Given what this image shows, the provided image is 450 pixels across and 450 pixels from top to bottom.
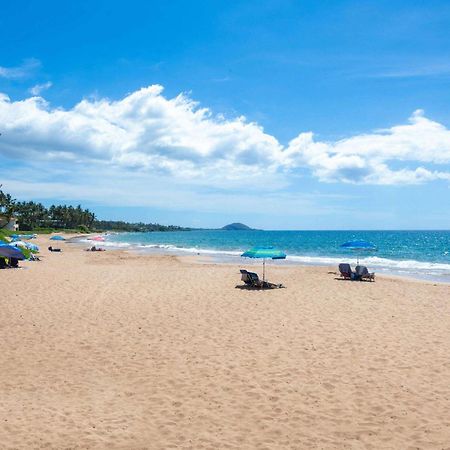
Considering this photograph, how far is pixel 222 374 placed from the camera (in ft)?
26.5

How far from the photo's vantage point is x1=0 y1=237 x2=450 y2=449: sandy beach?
5.79m

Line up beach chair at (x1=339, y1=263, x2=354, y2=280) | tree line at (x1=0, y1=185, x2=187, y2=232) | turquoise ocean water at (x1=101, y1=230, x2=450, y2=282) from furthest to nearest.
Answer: tree line at (x1=0, y1=185, x2=187, y2=232) < turquoise ocean water at (x1=101, y1=230, x2=450, y2=282) < beach chair at (x1=339, y1=263, x2=354, y2=280)

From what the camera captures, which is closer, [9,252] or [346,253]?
[9,252]

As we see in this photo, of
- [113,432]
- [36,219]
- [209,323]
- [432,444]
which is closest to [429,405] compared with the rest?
[432,444]

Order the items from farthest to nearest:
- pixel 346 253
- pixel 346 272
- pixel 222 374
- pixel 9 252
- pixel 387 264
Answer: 1. pixel 346 253
2. pixel 387 264
3. pixel 9 252
4. pixel 346 272
5. pixel 222 374

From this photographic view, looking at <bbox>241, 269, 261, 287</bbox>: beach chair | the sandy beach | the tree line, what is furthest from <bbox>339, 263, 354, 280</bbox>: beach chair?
the tree line

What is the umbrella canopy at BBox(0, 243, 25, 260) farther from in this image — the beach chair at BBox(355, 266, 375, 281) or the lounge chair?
the beach chair at BBox(355, 266, 375, 281)

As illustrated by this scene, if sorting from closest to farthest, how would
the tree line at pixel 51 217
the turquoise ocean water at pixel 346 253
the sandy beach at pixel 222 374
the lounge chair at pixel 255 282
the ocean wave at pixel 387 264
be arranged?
the sandy beach at pixel 222 374, the lounge chair at pixel 255 282, the ocean wave at pixel 387 264, the turquoise ocean water at pixel 346 253, the tree line at pixel 51 217

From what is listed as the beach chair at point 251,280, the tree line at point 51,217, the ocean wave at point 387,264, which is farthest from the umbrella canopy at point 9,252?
the tree line at point 51,217

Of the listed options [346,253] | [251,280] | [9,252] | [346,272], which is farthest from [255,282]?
[346,253]

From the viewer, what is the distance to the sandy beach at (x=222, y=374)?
5.79 meters

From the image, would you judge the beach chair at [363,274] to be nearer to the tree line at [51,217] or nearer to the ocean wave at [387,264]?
the ocean wave at [387,264]

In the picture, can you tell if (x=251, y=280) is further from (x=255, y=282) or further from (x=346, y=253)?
(x=346, y=253)

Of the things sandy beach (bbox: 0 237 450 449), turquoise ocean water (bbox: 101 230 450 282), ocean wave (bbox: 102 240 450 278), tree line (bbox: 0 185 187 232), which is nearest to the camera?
sandy beach (bbox: 0 237 450 449)
